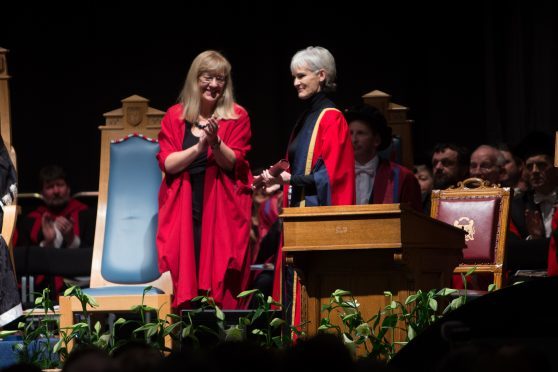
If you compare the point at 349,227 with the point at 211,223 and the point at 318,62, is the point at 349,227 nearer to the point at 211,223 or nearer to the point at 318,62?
the point at 318,62

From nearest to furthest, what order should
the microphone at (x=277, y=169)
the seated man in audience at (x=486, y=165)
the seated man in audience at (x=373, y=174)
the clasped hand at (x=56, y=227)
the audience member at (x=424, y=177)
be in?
the microphone at (x=277, y=169) → the seated man in audience at (x=373, y=174) → the seated man in audience at (x=486, y=165) → the audience member at (x=424, y=177) → the clasped hand at (x=56, y=227)

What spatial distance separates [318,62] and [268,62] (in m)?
4.14

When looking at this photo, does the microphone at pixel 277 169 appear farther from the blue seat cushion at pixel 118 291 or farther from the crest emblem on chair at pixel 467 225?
the crest emblem on chair at pixel 467 225

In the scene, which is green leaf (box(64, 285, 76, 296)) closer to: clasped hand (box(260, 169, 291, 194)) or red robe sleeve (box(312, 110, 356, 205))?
clasped hand (box(260, 169, 291, 194))

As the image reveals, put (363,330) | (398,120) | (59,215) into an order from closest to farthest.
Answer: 1. (363,330)
2. (398,120)
3. (59,215)

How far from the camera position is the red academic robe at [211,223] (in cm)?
551

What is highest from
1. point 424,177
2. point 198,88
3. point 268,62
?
point 268,62

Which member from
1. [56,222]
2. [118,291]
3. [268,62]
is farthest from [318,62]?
[268,62]

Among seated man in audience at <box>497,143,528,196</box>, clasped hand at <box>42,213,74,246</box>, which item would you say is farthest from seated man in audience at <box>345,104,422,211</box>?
clasped hand at <box>42,213,74,246</box>

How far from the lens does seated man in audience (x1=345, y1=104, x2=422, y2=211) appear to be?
6.08 meters

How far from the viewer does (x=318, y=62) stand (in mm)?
5160

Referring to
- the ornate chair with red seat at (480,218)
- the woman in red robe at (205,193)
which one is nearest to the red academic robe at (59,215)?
the woman in red robe at (205,193)

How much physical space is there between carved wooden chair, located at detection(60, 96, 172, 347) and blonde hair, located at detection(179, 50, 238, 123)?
447 mm

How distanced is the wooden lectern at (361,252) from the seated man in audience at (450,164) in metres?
2.21
